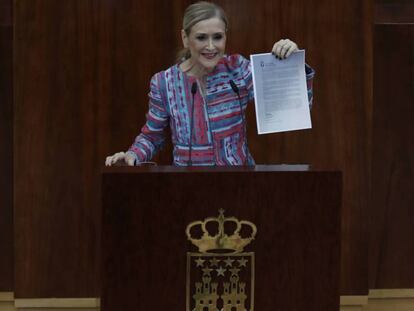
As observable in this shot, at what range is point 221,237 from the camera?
175 centimetres

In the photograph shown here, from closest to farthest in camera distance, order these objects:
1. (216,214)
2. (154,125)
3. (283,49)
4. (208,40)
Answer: (216,214), (283,49), (208,40), (154,125)

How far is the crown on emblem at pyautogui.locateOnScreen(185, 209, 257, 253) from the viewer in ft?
5.71

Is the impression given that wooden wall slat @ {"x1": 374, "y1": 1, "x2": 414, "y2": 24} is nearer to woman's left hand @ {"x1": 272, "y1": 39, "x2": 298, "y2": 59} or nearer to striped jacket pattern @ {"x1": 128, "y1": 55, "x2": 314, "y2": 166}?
striped jacket pattern @ {"x1": 128, "y1": 55, "x2": 314, "y2": 166}

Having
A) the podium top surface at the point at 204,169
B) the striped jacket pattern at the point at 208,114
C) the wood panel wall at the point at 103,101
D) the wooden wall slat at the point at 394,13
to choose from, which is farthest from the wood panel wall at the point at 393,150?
the podium top surface at the point at 204,169

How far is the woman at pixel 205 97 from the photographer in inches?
87.1

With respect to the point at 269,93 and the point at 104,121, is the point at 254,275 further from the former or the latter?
the point at 104,121

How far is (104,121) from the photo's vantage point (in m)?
2.96

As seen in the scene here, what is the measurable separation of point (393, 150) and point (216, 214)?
1.55 metres

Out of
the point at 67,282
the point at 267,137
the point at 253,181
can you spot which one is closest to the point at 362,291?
the point at 267,137

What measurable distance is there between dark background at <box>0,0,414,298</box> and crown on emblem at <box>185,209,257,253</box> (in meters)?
1.21

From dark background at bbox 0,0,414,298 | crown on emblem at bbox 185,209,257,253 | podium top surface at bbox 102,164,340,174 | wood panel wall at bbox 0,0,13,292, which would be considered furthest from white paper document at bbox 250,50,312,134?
wood panel wall at bbox 0,0,13,292

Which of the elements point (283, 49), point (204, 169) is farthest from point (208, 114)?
point (204, 169)

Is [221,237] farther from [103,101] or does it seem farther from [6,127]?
[6,127]

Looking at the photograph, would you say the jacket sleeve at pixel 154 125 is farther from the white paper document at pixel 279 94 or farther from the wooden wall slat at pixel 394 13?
the wooden wall slat at pixel 394 13
